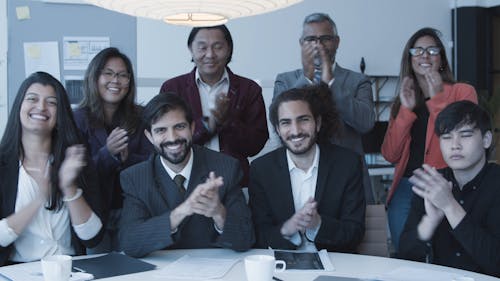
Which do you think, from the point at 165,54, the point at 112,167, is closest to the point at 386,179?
the point at 165,54

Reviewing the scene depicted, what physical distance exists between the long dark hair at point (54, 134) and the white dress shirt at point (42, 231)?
6 centimetres

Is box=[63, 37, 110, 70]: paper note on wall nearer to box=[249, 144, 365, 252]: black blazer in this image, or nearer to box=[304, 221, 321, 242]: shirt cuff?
box=[249, 144, 365, 252]: black blazer

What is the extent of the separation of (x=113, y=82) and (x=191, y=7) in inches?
52.8

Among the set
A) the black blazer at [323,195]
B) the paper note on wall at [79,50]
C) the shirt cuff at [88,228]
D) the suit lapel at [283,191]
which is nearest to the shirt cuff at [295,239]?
the black blazer at [323,195]

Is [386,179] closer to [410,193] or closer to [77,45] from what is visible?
[410,193]

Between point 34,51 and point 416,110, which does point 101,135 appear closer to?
point 34,51

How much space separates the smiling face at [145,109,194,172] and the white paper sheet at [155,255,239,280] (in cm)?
46

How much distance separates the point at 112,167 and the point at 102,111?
0.32 m

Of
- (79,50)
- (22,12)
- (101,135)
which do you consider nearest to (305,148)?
(101,135)

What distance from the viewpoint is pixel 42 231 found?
2203mm

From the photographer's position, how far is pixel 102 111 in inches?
111

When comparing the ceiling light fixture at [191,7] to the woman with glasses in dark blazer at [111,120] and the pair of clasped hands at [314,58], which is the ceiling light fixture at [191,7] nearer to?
the woman with glasses in dark blazer at [111,120]

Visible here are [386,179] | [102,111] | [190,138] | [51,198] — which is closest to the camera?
[51,198]

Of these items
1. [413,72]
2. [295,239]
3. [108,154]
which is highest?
[413,72]
